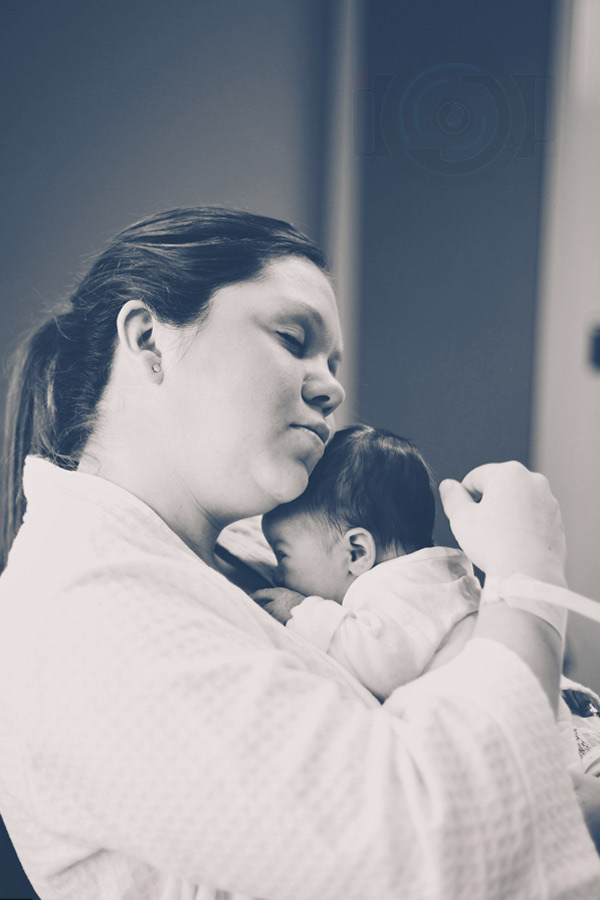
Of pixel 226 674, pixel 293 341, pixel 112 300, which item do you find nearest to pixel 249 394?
pixel 293 341

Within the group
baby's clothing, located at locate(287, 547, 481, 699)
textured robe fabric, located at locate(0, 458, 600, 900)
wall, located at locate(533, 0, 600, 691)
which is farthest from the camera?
wall, located at locate(533, 0, 600, 691)

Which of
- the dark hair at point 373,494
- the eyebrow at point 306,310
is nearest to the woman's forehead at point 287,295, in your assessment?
the eyebrow at point 306,310

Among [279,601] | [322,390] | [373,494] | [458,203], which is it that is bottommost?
[279,601]

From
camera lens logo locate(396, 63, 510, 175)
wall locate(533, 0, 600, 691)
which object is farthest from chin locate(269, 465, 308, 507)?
camera lens logo locate(396, 63, 510, 175)

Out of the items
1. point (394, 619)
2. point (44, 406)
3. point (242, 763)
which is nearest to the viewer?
point (242, 763)

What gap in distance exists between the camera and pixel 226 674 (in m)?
0.48

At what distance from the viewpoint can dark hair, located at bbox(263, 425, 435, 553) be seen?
76 centimetres

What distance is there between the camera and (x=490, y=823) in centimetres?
47

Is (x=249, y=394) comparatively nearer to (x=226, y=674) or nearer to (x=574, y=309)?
(x=226, y=674)

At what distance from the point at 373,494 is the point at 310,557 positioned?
9cm

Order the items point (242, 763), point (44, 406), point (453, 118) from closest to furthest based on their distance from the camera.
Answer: point (242, 763) < point (44, 406) < point (453, 118)

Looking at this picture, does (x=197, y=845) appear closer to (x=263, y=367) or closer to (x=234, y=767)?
(x=234, y=767)

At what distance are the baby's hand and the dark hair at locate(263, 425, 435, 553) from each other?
78 mm

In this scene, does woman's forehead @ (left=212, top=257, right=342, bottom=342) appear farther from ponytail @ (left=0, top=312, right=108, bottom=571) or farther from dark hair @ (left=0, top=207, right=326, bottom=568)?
ponytail @ (left=0, top=312, right=108, bottom=571)
